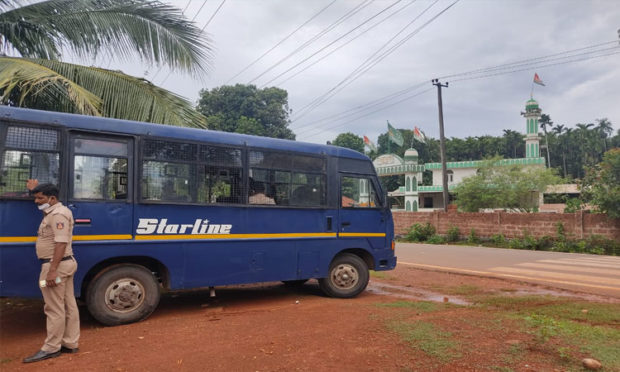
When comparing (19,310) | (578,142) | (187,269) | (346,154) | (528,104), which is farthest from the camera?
(578,142)

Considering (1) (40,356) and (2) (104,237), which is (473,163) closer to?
(2) (104,237)

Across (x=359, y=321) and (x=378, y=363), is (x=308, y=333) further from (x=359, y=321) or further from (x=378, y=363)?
(x=378, y=363)

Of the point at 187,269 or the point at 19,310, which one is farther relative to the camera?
the point at 19,310

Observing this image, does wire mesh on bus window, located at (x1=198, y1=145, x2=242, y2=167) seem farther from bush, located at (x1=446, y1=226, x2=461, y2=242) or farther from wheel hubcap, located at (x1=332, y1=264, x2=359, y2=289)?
bush, located at (x1=446, y1=226, x2=461, y2=242)

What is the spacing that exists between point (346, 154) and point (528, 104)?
39933 mm

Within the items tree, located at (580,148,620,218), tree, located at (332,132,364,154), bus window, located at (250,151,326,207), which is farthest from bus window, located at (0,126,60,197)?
tree, located at (332,132,364,154)

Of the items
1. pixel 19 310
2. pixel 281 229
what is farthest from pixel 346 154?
pixel 19 310

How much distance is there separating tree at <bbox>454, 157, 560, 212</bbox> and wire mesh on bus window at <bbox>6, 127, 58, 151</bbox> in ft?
80.4

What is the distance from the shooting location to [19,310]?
22.4 feet

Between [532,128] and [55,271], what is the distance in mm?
44967

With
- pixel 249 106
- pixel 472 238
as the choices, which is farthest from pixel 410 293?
pixel 249 106

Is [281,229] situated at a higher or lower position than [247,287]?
higher

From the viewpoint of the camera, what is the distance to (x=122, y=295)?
5.83 meters

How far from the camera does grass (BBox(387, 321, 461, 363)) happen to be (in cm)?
449
